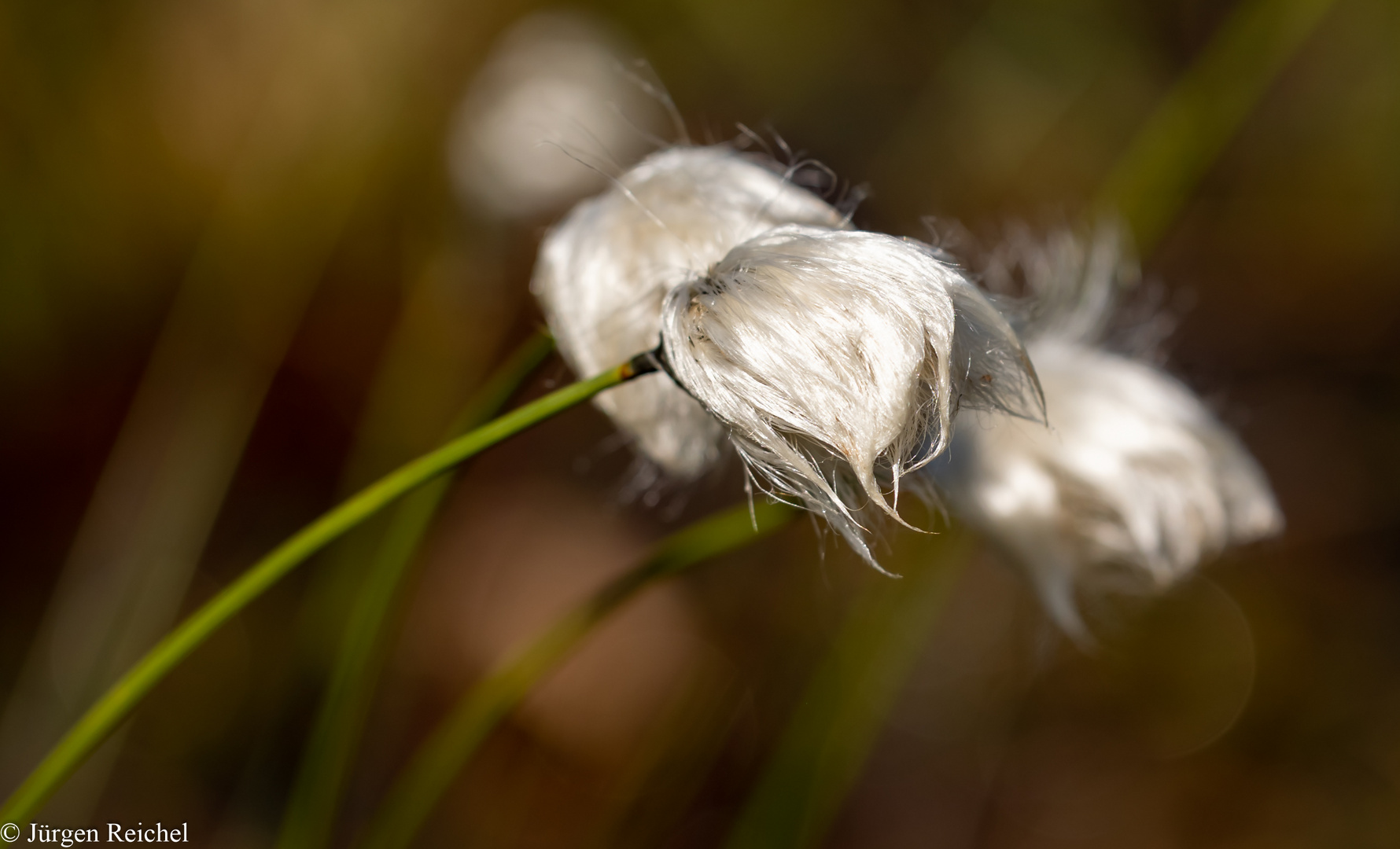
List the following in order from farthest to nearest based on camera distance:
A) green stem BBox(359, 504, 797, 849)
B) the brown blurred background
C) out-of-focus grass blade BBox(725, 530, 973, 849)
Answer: the brown blurred background
out-of-focus grass blade BBox(725, 530, 973, 849)
green stem BBox(359, 504, 797, 849)

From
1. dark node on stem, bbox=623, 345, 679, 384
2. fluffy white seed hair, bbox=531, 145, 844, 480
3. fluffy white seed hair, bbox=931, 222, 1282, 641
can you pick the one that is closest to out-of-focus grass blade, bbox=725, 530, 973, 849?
fluffy white seed hair, bbox=931, 222, 1282, 641

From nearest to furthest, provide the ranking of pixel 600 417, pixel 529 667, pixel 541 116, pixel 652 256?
pixel 652 256, pixel 529 667, pixel 541 116, pixel 600 417

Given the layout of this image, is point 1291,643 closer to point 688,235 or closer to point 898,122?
point 898,122

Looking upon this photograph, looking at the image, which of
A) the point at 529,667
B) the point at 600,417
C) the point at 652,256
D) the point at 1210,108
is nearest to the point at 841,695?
the point at 529,667

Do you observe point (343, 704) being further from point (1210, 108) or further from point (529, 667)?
point (1210, 108)

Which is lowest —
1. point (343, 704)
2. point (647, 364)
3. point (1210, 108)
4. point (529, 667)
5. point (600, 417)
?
point (600, 417)

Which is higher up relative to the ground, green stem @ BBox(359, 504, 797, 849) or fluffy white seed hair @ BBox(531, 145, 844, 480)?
fluffy white seed hair @ BBox(531, 145, 844, 480)

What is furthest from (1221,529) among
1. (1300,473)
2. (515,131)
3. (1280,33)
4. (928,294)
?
(1300,473)

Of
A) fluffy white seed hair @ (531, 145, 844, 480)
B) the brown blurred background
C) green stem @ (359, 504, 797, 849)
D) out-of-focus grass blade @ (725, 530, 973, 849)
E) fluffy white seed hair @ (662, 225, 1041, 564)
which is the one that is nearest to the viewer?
fluffy white seed hair @ (662, 225, 1041, 564)

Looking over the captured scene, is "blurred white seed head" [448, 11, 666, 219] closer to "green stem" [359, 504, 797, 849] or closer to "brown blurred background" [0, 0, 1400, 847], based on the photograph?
"brown blurred background" [0, 0, 1400, 847]
